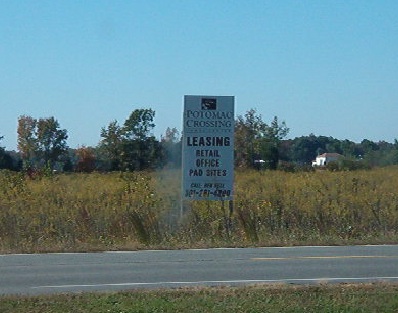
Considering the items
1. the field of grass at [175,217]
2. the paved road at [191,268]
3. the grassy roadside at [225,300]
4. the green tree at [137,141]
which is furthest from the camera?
the green tree at [137,141]

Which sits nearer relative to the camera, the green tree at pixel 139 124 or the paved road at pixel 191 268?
the paved road at pixel 191 268

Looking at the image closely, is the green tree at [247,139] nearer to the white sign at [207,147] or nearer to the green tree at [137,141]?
the green tree at [137,141]

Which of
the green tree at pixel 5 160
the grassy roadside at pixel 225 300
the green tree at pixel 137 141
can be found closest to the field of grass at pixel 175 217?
the grassy roadside at pixel 225 300

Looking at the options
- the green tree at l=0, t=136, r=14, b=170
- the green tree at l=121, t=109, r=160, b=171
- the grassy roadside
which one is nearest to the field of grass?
the grassy roadside

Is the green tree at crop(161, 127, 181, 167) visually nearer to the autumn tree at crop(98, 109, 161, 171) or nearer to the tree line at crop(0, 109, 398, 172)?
the tree line at crop(0, 109, 398, 172)

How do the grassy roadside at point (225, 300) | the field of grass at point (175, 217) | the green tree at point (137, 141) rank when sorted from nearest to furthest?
the grassy roadside at point (225, 300) → the field of grass at point (175, 217) → the green tree at point (137, 141)

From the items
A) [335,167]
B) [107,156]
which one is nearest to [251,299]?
[335,167]

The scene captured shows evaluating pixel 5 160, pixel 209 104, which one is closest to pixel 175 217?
pixel 209 104

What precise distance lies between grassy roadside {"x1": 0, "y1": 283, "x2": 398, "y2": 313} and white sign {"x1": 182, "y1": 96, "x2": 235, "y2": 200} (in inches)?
379

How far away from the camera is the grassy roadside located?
987cm

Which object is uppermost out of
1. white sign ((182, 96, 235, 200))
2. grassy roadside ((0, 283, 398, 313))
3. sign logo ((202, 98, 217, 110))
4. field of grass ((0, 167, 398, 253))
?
sign logo ((202, 98, 217, 110))

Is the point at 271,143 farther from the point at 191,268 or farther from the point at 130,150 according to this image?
the point at 191,268

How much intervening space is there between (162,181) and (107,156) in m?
21.9

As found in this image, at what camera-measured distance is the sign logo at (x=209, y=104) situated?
20923mm
